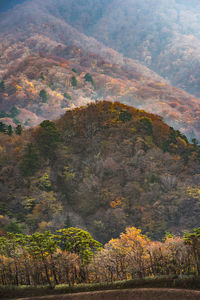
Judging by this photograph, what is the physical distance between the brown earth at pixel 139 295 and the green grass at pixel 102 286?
1.48 ft

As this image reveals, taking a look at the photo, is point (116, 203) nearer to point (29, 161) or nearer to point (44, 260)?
point (29, 161)

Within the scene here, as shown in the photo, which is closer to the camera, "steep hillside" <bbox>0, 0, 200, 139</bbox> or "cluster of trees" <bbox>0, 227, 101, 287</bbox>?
"cluster of trees" <bbox>0, 227, 101, 287</bbox>

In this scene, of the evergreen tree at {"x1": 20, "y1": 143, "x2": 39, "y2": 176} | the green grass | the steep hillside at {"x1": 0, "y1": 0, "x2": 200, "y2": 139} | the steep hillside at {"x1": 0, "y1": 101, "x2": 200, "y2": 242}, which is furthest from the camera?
the steep hillside at {"x1": 0, "y1": 0, "x2": 200, "y2": 139}

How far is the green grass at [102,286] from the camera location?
54.2 ft

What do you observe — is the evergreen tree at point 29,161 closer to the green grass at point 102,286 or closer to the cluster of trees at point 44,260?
the cluster of trees at point 44,260

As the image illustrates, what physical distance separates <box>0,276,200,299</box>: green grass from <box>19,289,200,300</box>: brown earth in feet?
1.48

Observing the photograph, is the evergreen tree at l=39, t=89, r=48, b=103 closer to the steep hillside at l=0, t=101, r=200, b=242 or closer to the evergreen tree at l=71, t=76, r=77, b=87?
the evergreen tree at l=71, t=76, r=77, b=87

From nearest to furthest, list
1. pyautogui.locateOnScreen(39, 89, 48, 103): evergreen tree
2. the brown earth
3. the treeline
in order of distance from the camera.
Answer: the brown earth → the treeline → pyautogui.locateOnScreen(39, 89, 48, 103): evergreen tree

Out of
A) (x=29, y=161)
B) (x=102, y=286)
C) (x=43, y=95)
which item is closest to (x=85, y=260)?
(x=102, y=286)

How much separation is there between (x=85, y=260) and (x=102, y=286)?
2823mm

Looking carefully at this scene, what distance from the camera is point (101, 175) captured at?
4609 centimetres

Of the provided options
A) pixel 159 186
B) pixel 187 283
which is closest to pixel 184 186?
pixel 159 186

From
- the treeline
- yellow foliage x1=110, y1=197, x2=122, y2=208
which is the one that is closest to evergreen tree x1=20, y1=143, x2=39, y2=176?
yellow foliage x1=110, y1=197, x2=122, y2=208

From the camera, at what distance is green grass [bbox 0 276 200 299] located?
54.2ft
